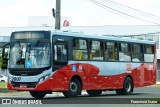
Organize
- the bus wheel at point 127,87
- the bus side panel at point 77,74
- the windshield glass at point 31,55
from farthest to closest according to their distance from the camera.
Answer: the bus wheel at point 127,87 < the bus side panel at point 77,74 < the windshield glass at point 31,55

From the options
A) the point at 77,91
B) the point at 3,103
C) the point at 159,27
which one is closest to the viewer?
the point at 3,103

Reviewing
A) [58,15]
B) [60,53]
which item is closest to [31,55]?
[60,53]

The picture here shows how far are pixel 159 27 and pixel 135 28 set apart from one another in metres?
4.02

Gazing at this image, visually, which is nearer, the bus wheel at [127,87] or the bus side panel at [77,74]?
the bus side panel at [77,74]

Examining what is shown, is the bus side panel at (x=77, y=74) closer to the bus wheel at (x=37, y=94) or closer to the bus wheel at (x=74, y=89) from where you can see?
the bus wheel at (x=74, y=89)

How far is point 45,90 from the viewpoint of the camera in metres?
22.9

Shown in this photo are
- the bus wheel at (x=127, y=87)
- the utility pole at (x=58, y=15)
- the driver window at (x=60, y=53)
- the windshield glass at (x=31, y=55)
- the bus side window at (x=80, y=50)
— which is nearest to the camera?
the windshield glass at (x=31, y=55)

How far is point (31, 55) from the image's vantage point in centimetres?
2286

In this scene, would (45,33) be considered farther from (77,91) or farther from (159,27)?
(159,27)

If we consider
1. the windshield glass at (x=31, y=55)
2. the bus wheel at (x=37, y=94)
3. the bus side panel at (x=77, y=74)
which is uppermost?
the windshield glass at (x=31, y=55)

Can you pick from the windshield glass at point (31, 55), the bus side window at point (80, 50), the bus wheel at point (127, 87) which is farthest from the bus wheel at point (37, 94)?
the bus wheel at point (127, 87)

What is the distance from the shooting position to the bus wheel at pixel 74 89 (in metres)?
24.0

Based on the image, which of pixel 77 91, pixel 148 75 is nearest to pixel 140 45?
pixel 148 75

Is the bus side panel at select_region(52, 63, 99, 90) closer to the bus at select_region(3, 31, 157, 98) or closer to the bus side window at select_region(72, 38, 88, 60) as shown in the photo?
the bus at select_region(3, 31, 157, 98)
